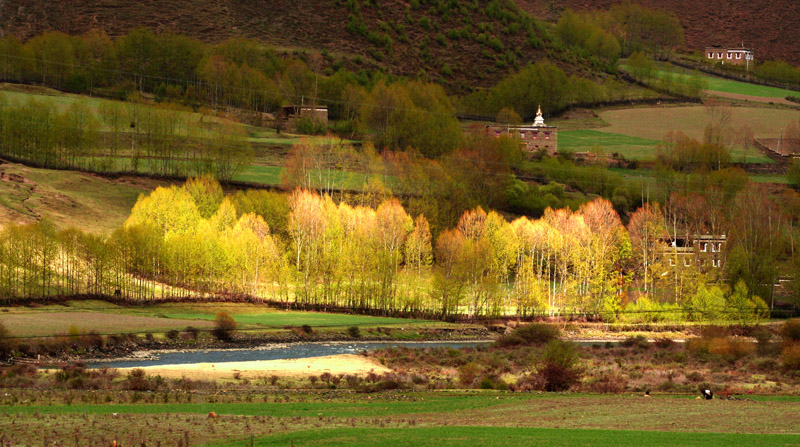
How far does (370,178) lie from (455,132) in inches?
1187

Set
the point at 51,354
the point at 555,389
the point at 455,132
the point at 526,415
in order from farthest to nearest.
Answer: the point at 455,132
the point at 51,354
the point at 555,389
the point at 526,415

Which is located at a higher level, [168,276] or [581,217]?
[581,217]

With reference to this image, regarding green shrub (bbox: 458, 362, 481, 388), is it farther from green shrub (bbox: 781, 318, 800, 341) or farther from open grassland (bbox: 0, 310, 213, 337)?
green shrub (bbox: 781, 318, 800, 341)

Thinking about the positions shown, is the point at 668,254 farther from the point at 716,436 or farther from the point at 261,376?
the point at 716,436

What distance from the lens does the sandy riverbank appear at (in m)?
62.9

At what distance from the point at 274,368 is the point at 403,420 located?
2715 cm

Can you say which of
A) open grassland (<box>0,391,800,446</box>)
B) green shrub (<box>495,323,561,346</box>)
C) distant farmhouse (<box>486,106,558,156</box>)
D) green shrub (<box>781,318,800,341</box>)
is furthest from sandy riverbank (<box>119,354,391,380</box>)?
distant farmhouse (<box>486,106,558,156</box>)

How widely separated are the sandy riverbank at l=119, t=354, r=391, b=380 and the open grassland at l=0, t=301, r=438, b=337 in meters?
13.4

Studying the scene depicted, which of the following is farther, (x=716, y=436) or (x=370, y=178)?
(x=370, y=178)

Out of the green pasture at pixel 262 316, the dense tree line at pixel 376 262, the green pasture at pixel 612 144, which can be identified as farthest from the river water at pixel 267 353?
the green pasture at pixel 612 144

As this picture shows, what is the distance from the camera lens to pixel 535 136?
186 metres

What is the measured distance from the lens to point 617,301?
105562 mm

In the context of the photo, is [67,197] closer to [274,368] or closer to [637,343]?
[274,368]

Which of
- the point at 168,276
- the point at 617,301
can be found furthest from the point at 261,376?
the point at 617,301
